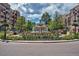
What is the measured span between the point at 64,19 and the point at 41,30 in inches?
14.1

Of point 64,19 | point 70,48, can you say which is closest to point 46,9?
point 64,19

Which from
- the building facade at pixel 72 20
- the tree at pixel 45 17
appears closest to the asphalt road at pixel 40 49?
the building facade at pixel 72 20

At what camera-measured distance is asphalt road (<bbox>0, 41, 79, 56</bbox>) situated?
3.17m

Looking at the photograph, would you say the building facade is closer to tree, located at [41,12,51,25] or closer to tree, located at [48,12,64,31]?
tree, located at [48,12,64,31]

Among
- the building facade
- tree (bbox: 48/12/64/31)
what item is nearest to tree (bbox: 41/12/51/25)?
tree (bbox: 48/12/64/31)

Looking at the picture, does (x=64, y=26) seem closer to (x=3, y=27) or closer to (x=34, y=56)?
(x=34, y=56)

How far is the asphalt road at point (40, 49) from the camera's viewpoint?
10.4ft

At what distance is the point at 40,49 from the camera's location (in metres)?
3.18

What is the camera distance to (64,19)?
126 inches

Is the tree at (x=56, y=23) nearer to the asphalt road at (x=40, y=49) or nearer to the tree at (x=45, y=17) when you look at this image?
the tree at (x=45, y=17)

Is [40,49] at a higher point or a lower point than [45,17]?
lower

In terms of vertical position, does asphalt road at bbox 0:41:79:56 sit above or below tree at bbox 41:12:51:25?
below

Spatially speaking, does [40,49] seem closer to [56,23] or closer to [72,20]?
[56,23]

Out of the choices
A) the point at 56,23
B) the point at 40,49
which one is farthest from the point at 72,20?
the point at 40,49
